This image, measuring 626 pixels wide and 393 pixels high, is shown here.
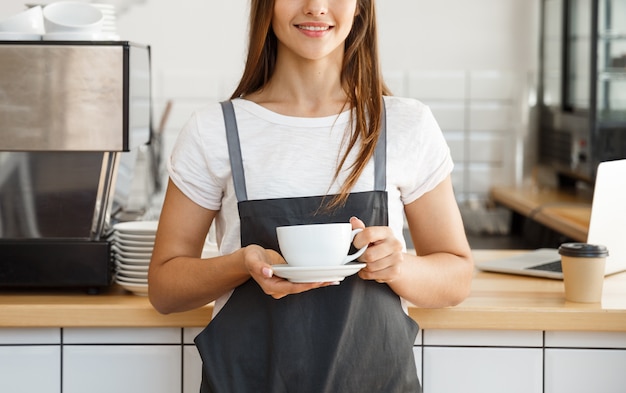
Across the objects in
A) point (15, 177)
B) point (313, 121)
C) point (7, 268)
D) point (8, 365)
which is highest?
point (313, 121)

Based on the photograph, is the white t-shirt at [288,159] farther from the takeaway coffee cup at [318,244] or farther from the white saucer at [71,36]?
the white saucer at [71,36]

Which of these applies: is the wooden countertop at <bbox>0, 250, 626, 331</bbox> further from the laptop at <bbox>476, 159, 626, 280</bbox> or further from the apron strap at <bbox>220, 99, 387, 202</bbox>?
the apron strap at <bbox>220, 99, 387, 202</bbox>

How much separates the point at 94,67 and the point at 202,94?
2.62 m

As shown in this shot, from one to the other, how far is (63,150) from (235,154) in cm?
45

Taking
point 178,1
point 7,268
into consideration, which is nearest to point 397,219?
point 7,268

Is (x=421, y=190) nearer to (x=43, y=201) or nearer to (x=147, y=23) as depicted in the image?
(x=43, y=201)

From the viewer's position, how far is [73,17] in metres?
1.87

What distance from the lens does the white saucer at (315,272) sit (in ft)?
3.95

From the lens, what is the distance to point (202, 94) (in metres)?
4.37

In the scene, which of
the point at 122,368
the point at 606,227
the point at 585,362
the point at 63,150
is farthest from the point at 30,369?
the point at 606,227

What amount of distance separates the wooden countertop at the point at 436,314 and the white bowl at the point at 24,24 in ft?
1.63

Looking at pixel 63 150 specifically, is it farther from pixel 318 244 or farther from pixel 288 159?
pixel 318 244

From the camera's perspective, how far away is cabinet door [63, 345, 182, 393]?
1.75 metres

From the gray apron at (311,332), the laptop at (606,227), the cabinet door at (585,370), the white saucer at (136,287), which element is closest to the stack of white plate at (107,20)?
the white saucer at (136,287)
